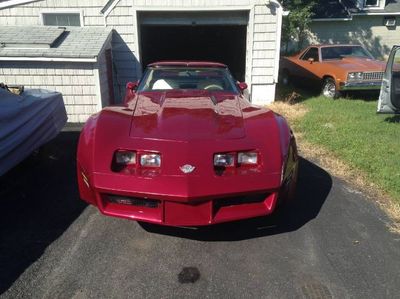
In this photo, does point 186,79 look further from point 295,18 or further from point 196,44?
point 295,18

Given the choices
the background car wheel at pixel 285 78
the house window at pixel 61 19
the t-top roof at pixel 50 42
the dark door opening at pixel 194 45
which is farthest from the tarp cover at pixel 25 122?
the dark door opening at pixel 194 45

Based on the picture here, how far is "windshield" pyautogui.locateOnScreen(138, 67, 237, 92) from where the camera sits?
15.8ft

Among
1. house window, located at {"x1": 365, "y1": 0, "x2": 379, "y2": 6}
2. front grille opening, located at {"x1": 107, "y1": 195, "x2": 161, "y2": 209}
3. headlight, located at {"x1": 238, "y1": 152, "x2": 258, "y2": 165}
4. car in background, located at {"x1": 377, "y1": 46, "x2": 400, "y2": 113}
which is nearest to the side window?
car in background, located at {"x1": 377, "y1": 46, "x2": 400, "y2": 113}

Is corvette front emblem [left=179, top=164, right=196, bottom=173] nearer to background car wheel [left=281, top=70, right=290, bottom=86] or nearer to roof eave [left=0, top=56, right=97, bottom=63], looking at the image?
roof eave [left=0, top=56, right=97, bottom=63]

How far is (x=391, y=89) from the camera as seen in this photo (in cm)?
675

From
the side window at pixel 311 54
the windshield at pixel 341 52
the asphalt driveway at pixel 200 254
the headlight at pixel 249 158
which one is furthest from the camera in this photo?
the side window at pixel 311 54

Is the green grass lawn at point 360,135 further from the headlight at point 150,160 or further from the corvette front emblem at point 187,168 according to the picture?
the headlight at point 150,160

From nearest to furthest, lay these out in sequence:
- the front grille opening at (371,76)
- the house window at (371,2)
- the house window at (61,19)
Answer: the front grille opening at (371,76)
the house window at (61,19)
the house window at (371,2)

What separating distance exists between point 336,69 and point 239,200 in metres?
8.29

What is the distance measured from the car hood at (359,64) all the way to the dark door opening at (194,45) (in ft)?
21.0

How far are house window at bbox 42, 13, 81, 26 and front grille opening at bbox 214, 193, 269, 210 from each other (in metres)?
8.68

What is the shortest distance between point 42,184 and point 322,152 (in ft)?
13.4

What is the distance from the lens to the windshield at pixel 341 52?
36.8ft

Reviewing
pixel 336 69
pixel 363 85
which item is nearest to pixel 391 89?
pixel 363 85
